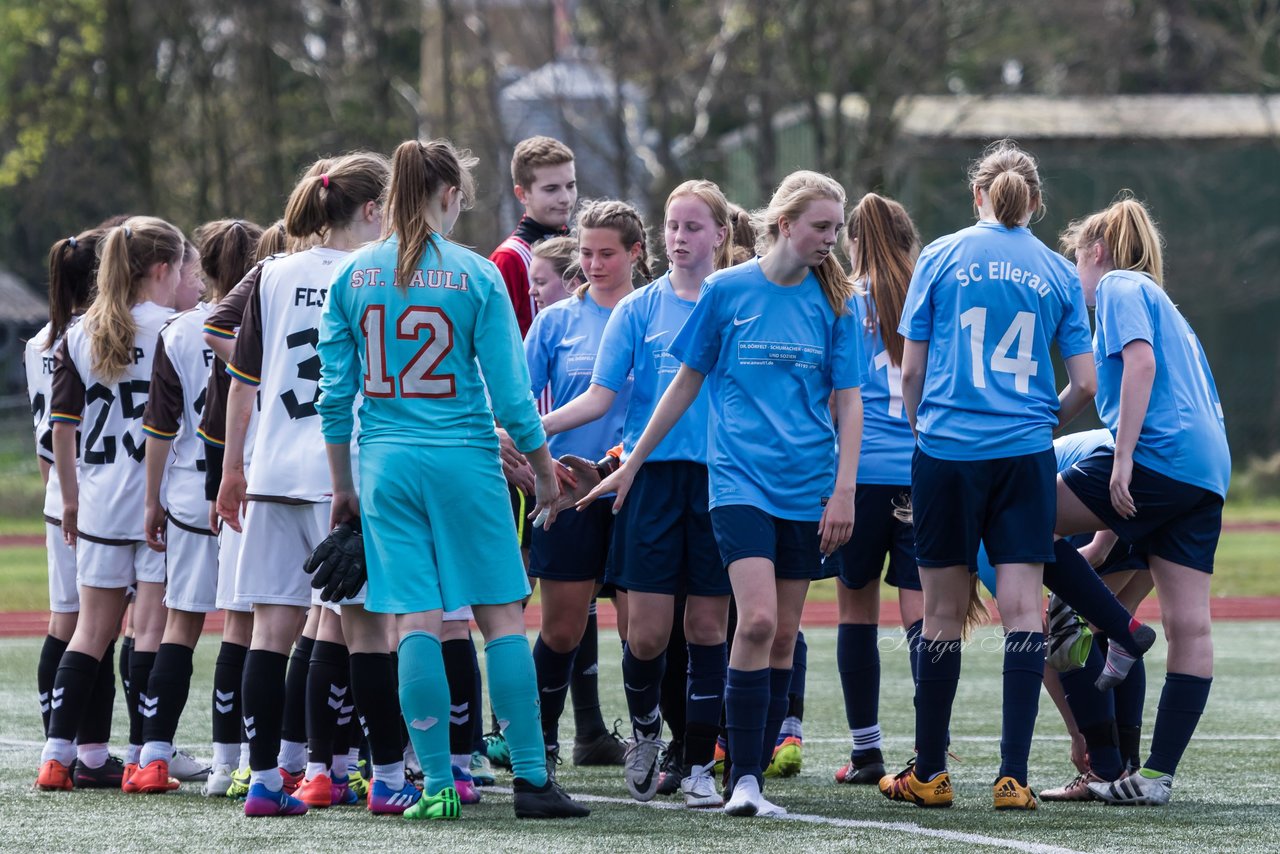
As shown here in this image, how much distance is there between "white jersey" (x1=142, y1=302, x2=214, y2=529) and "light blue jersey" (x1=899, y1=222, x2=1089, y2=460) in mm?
2398

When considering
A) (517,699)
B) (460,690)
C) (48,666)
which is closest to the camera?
(517,699)

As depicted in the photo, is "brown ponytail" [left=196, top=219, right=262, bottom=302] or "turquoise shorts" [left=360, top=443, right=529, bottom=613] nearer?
"turquoise shorts" [left=360, top=443, right=529, bottom=613]

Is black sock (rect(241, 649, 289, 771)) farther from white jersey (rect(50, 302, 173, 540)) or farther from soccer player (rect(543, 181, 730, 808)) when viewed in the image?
soccer player (rect(543, 181, 730, 808))

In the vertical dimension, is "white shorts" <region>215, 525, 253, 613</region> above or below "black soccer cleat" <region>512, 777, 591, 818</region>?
above

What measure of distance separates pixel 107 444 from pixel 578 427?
166 centimetres

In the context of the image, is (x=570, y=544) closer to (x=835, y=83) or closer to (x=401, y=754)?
(x=401, y=754)

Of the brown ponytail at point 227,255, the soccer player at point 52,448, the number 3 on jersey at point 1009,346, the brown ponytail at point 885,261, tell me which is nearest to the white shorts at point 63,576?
the soccer player at point 52,448

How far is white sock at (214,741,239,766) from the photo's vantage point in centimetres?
581

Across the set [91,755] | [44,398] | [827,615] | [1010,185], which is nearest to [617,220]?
[1010,185]

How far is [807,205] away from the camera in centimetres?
527

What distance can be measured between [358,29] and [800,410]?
24768 millimetres

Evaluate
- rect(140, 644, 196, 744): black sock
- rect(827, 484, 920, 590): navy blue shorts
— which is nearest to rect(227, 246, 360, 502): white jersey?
rect(140, 644, 196, 744): black sock

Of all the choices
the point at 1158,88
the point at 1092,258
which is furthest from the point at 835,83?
the point at 1092,258

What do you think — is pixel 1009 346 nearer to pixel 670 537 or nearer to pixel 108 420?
pixel 670 537
